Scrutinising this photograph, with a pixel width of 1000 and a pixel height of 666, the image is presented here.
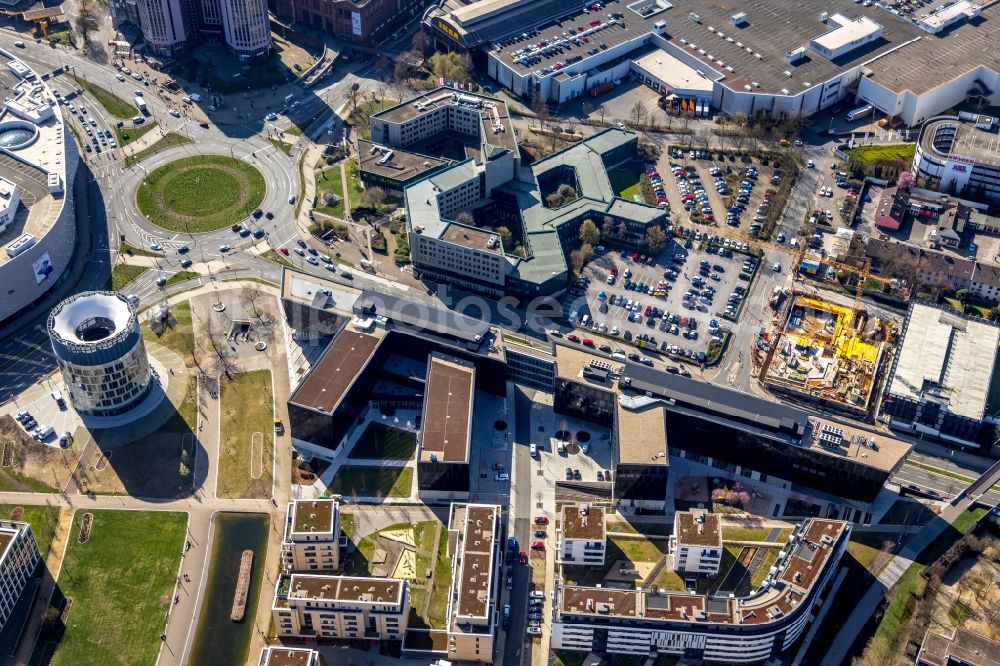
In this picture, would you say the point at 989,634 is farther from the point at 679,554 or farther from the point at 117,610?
the point at 117,610

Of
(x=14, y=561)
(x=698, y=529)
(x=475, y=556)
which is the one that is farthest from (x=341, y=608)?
(x=698, y=529)

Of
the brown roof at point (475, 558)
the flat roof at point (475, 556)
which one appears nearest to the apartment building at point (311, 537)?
the flat roof at point (475, 556)

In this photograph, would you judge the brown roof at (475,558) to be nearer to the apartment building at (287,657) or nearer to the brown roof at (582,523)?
the brown roof at (582,523)

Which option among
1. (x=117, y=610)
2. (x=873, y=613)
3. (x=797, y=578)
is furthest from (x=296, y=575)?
(x=873, y=613)

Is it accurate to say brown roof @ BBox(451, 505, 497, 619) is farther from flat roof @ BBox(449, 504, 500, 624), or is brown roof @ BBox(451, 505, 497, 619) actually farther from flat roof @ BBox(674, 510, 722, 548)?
flat roof @ BBox(674, 510, 722, 548)

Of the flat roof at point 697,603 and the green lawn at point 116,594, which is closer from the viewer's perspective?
the flat roof at point 697,603

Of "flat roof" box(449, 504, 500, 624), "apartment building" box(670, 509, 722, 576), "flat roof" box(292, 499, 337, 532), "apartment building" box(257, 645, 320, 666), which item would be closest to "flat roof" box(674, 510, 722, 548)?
"apartment building" box(670, 509, 722, 576)
